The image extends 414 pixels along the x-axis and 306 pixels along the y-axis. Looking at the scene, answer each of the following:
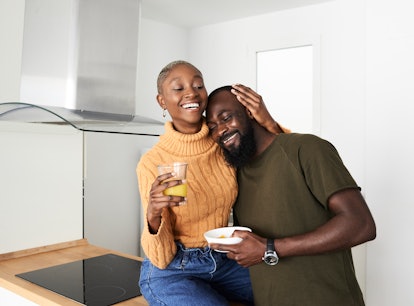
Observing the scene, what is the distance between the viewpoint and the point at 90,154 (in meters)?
3.95

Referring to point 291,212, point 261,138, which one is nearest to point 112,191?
point 261,138

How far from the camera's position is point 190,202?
1.35 m

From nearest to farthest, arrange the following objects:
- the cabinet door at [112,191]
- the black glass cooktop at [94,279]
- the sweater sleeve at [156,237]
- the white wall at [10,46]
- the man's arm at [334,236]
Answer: the man's arm at [334,236] → the sweater sleeve at [156,237] → the black glass cooktop at [94,279] → the white wall at [10,46] → the cabinet door at [112,191]

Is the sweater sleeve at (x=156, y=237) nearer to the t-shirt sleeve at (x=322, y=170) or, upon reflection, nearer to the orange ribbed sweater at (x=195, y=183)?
the orange ribbed sweater at (x=195, y=183)

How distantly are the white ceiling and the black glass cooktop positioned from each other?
2.55 m

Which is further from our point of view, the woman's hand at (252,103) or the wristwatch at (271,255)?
the woman's hand at (252,103)

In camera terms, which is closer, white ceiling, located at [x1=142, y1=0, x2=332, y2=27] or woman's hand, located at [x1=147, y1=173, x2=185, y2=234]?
woman's hand, located at [x1=147, y1=173, x2=185, y2=234]

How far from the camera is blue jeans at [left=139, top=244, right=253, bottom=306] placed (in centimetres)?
126

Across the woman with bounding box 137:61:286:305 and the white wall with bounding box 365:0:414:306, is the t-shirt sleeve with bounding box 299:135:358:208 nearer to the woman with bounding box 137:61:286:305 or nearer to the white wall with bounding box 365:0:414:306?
the woman with bounding box 137:61:286:305

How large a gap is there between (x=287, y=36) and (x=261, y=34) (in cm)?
30

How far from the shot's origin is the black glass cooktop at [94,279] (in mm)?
1594

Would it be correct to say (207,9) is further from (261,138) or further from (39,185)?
(261,138)

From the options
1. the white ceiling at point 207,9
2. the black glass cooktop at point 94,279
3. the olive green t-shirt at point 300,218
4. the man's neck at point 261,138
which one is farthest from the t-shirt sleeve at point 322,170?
the white ceiling at point 207,9

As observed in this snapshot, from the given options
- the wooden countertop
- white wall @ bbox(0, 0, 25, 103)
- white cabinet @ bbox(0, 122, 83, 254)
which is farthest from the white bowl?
white wall @ bbox(0, 0, 25, 103)
